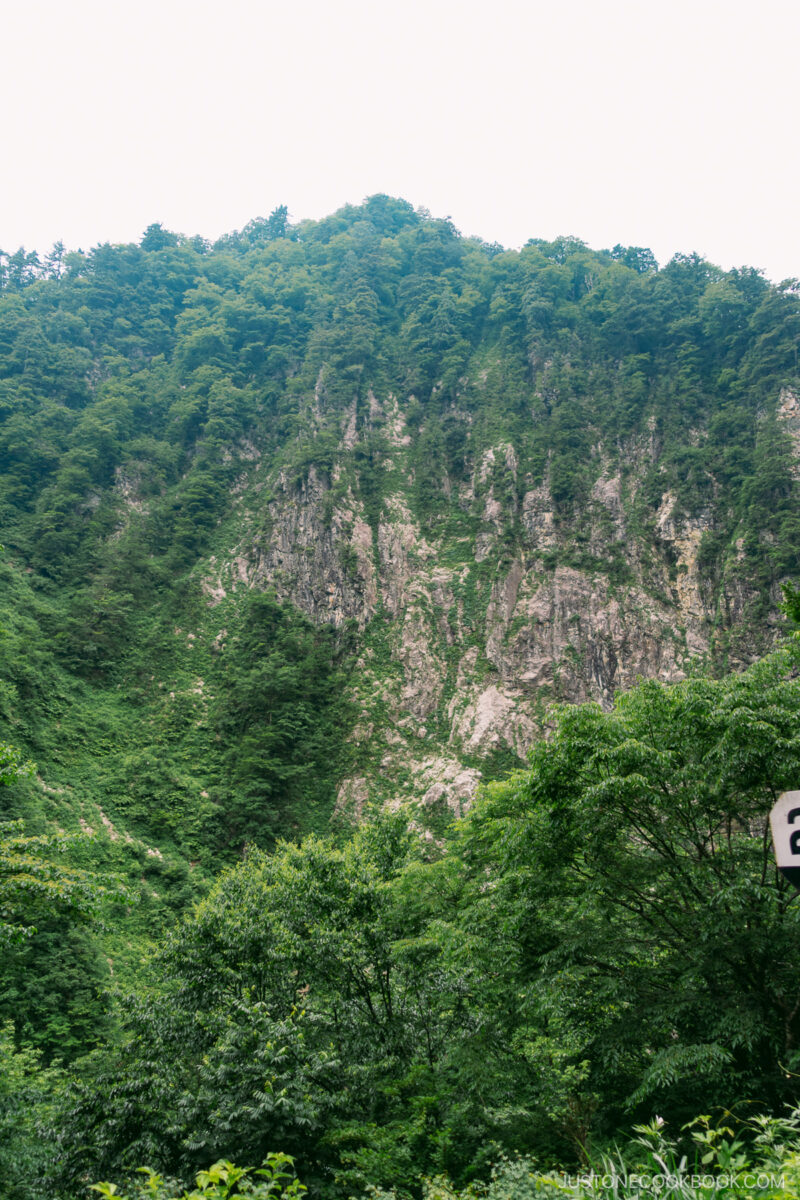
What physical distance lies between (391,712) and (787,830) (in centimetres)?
2661

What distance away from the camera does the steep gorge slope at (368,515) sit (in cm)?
2772

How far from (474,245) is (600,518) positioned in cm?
3581

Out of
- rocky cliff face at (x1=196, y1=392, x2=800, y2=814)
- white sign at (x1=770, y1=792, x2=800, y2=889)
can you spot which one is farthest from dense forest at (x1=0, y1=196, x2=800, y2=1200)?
white sign at (x1=770, y1=792, x2=800, y2=889)

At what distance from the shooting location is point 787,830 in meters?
4.46

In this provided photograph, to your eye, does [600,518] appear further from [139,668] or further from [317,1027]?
[317,1027]

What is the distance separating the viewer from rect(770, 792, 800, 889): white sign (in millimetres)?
4344

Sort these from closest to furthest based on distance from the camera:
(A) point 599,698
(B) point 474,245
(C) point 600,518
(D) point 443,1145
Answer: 1. (D) point 443,1145
2. (A) point 599,698
3. (C) point 600,518
4. (B) point 474,245

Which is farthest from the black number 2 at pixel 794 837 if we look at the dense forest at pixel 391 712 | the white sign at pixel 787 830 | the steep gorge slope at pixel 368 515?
the steep gorge slope at pixel 368 515

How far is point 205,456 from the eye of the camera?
41.8 metres

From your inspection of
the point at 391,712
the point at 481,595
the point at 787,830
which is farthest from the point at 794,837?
the point at 481,595

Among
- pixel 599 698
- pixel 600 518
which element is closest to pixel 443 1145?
pixel 599 698

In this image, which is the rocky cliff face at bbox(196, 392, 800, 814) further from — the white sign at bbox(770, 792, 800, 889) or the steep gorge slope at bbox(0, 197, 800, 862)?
the white sign at bbox(770, 792, 800, 889)

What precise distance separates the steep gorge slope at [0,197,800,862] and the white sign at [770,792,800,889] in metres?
22.3

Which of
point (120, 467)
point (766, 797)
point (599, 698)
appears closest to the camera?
point (766, 797)
